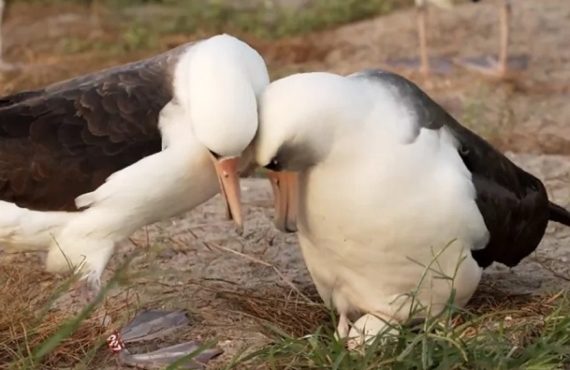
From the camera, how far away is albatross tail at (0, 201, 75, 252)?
15.3ft

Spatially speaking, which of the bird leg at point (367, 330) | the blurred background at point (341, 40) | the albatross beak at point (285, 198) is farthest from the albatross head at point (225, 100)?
the blurred background at point (341, 40)

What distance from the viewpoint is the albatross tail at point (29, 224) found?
466 cm

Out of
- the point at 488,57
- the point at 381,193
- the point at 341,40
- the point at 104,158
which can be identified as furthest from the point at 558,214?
the point at 341,40

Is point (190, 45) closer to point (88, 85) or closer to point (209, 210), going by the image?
point (88, 85)

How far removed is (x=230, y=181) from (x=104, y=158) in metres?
0.63

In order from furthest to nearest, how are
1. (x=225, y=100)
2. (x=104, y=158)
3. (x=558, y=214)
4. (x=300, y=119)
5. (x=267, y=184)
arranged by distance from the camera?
(x=267, y=184) → (x=558, y=214) → (x=104, y=158) → (x=225, y=100) → (x=300, y=119)

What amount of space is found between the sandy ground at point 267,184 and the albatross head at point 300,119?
56 centimetres

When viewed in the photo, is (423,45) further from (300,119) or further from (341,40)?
(300,119)

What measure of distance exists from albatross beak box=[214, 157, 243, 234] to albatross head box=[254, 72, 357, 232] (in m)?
0.11

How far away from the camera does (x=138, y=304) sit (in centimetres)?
486

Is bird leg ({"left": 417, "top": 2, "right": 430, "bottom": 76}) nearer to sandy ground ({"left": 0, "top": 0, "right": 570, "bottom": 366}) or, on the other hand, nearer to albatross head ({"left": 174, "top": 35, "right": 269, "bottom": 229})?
sandy ground ({"left": 0, "top": 0, "right": 570, "bottom": 366})

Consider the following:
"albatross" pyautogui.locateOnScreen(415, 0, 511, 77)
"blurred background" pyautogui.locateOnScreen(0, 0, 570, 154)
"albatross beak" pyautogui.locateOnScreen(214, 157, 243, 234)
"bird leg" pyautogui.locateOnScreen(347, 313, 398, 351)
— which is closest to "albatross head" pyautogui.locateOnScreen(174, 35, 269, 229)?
"albatross beak" pyautogui.locateOnScreen(214, 157, 243, 234)

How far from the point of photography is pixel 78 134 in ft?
15.3

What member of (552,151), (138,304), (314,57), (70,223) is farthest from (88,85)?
(314,57)
